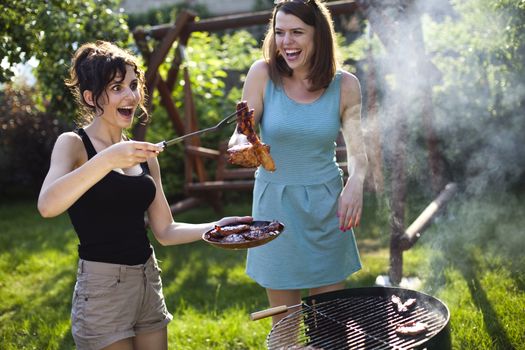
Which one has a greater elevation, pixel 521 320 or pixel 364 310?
pixel 364 310

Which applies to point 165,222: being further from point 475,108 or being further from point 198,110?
point 198,110

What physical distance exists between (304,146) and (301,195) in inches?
9.9

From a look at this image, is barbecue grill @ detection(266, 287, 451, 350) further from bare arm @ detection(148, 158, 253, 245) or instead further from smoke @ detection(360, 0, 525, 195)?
smoke @ detection(360, 0, 525, 195)

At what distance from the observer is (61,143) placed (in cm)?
258

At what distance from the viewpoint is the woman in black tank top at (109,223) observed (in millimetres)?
2635

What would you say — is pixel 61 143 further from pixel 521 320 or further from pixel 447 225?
pixel 447 225

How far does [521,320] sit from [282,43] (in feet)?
7.99

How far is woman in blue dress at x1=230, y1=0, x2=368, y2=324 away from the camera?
123 inches

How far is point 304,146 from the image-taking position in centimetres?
315

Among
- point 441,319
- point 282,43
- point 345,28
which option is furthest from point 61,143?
point 345,28

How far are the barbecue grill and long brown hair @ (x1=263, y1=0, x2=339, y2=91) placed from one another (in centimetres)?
108

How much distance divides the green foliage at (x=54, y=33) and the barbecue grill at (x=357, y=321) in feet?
8.65

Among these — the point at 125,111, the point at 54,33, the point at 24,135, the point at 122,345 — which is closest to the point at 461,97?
the point at 54,33

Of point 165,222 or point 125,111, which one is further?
point 165,222
